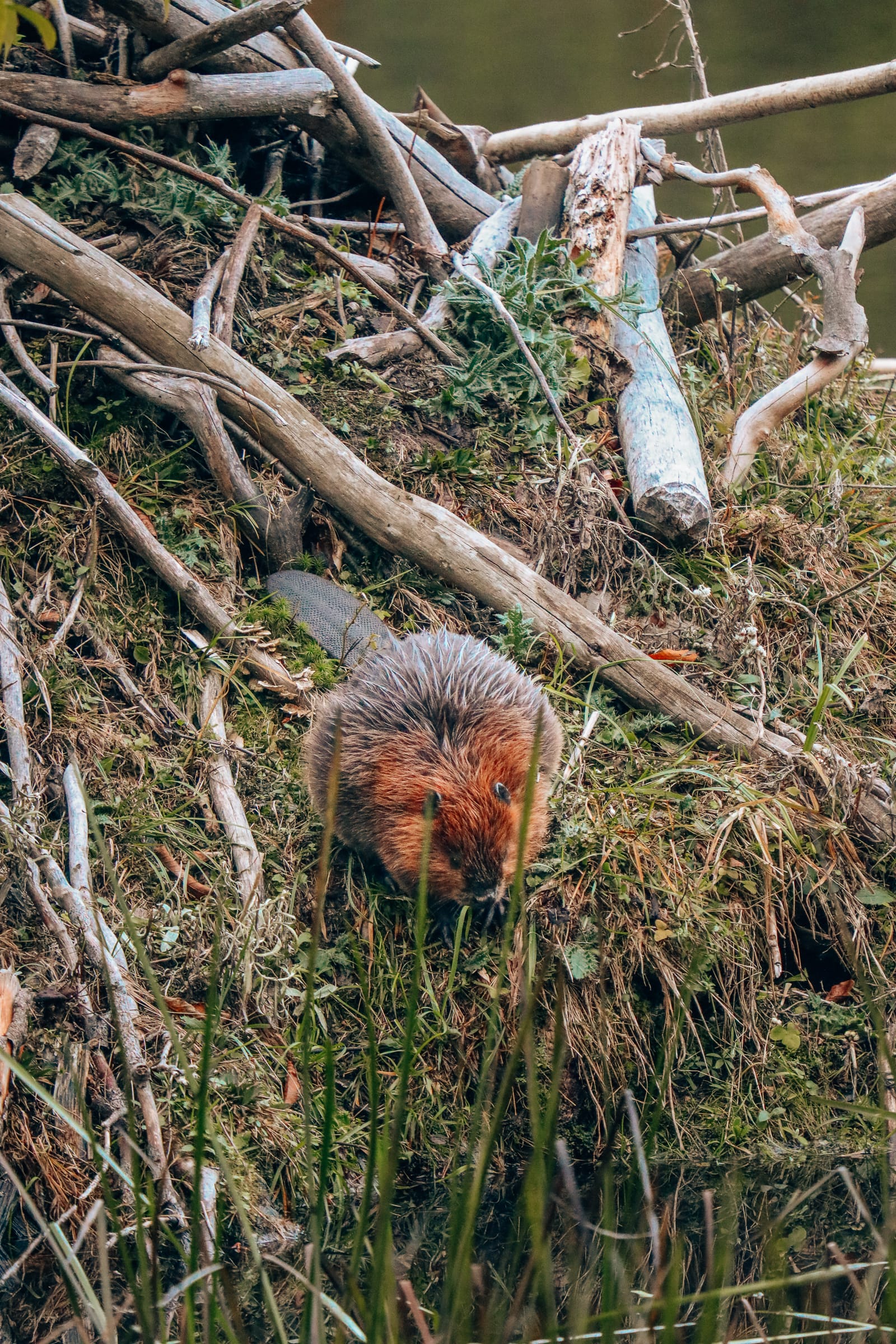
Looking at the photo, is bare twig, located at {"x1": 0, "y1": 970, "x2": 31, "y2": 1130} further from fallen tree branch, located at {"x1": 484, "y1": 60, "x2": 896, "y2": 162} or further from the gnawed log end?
fallen tree branch, located at {"x1": 484, "y1": 60, "x2": 896, "y2": 162}

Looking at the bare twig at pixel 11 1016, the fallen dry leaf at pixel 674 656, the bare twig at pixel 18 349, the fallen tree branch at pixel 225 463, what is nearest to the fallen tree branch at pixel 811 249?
the fallen dry leaf at pixel 674 656

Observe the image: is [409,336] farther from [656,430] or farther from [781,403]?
[781,403]

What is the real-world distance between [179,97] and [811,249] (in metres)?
2.88

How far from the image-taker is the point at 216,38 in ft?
13.4

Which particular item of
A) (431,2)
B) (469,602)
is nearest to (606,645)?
(469,602)

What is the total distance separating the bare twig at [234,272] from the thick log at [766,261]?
6.95ft

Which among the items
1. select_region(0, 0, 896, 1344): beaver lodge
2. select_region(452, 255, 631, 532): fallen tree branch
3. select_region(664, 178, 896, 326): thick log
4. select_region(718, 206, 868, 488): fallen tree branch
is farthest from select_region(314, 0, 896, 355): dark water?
select_region(452, 255, 631, 532): fallen tree branch

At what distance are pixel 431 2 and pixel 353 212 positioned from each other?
3.83 m

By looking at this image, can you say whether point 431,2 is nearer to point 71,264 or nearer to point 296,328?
point 296,328

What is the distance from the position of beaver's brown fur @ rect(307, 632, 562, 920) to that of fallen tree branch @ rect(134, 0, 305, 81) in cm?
268

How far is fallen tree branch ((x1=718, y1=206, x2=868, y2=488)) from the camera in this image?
4324 mm

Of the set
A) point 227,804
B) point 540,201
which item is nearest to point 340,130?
point 540,201

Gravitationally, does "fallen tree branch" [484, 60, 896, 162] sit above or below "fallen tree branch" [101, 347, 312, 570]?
above

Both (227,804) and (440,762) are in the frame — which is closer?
(440,762)
